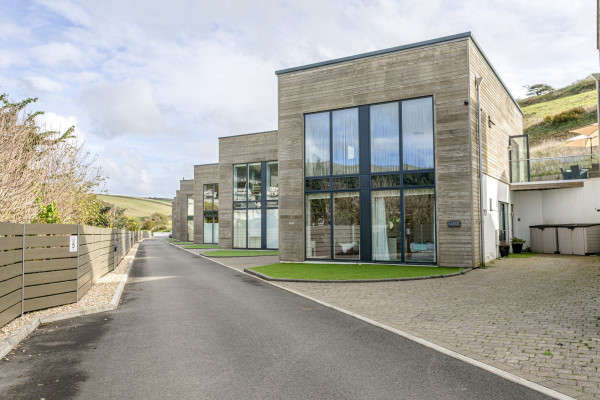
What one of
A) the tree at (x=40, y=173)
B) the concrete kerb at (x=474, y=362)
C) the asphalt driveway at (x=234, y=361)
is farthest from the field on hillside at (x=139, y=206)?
the concrete kerb at (x=474, y=362)

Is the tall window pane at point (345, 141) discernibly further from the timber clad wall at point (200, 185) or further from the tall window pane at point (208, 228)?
the tall window pane at point (208, 228)

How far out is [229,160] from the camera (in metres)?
30.2

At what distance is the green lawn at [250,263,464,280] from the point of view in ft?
41.8

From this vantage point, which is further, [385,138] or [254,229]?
[254,229]

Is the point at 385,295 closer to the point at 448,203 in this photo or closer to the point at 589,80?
the point at 448,203

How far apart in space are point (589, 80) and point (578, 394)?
85915mm

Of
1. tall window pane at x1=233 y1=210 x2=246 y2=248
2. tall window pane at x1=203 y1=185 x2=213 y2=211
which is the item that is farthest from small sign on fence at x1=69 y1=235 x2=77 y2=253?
tall window pane at x1=203 y1=185 x2=213 y2=211

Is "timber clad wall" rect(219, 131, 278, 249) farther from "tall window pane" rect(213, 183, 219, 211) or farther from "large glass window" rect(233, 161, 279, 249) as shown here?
"tall window pane" rect(213, 183, 219, 211)

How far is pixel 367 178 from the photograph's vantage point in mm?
16672

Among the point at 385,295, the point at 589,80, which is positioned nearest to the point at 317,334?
the point at 385,295

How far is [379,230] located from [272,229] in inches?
520

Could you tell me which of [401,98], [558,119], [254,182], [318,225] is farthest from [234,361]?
[558,119]

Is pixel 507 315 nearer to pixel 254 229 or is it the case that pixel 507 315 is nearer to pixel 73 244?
pixel 73 244

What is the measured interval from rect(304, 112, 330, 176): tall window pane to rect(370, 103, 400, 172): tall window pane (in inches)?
81.6
